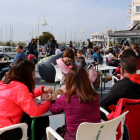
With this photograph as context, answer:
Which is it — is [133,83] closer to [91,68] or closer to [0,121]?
[0,121]

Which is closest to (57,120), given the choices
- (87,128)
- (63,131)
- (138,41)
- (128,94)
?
(63,131)

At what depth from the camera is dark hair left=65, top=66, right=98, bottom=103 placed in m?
2.18

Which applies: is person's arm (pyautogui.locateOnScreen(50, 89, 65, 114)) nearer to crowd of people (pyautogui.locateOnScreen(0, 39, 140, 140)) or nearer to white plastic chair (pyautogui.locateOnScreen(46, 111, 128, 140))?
crowd of people (pyautogui.locateOnScreen(0, 39, 140, 140))

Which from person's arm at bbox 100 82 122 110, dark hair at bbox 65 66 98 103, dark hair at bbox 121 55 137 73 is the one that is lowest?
person's arm at bbox 100 82 122 110

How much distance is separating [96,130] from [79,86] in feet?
1.90

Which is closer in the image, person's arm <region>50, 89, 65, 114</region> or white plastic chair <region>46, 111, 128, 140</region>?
white plastic chair <region>46, 111, 128, 140</region>

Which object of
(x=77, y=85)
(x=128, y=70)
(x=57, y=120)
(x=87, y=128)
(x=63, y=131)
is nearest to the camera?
(x=87, y=128)

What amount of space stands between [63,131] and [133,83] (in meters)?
1.02

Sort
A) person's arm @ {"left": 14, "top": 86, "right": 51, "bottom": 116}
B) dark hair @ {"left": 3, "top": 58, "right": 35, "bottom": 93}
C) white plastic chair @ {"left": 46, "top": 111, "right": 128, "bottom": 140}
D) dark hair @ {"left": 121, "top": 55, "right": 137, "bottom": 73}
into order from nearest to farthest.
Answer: white plastic chair @ {"left": 46, "top": 111, "right": 128, "bottom": 140} → person's arm @ {"left": 14, "top": 86, "right": 51, "bottom": 116} → dark hair @ {"left": 3, "top": 58, "right": 35, "bottom": 93} → dark hair @ {"left": 121, "top": 55, "right": 137, "bottom": 73}

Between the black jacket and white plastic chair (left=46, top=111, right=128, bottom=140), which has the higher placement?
the black jacket

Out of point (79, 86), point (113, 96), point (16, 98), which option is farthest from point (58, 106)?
point (113, 96)

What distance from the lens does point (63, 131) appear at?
242cm

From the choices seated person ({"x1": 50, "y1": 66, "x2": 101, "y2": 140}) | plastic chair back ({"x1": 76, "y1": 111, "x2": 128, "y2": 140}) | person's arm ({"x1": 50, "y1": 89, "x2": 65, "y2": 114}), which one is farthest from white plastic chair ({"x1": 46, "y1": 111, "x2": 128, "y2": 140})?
person's arm ({"x1": 50, "y1": 89, "x2": 65, "y2": 114})

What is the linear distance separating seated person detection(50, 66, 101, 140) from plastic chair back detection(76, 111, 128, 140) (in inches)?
12.6
